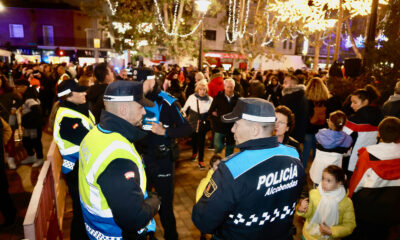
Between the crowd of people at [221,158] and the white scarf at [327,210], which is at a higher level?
the crowd of people at [221,158]

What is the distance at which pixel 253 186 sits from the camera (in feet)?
6.15

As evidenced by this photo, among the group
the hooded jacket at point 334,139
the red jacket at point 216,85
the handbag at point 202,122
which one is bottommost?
the handbag at point 202,122

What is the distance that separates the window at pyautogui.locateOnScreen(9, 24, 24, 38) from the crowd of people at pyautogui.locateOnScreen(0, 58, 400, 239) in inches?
1429

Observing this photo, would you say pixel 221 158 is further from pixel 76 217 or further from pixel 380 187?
pixel 380 187

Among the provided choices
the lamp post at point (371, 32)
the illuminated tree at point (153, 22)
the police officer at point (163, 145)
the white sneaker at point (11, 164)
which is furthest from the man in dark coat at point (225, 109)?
the illuminated tree at point (153, 22)

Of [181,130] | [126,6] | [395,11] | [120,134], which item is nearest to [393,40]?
[395,11]

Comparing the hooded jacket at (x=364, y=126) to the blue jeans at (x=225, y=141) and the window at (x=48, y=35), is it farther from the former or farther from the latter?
the window at (x=48, y=35)

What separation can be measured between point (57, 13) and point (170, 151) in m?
40.9

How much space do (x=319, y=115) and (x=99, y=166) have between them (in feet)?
18.0

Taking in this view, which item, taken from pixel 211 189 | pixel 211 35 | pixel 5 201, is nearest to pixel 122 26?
pixel 5 201

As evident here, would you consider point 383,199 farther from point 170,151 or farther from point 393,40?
point 393,40

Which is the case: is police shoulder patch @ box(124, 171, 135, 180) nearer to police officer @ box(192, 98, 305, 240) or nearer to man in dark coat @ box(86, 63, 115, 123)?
police officer @ box(192, 98, 305, 240)

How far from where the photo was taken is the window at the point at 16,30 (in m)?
36.7

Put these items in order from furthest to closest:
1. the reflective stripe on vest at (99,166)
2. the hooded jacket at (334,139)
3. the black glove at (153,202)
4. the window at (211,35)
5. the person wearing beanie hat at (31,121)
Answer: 1. the window at (211,35)
2. the person wearing beanie hat at (31,121)
3. the hooded jacket at (334,139)
4. the black glove at (153,202)
5. the reflective stripe on vest at (99,166)
